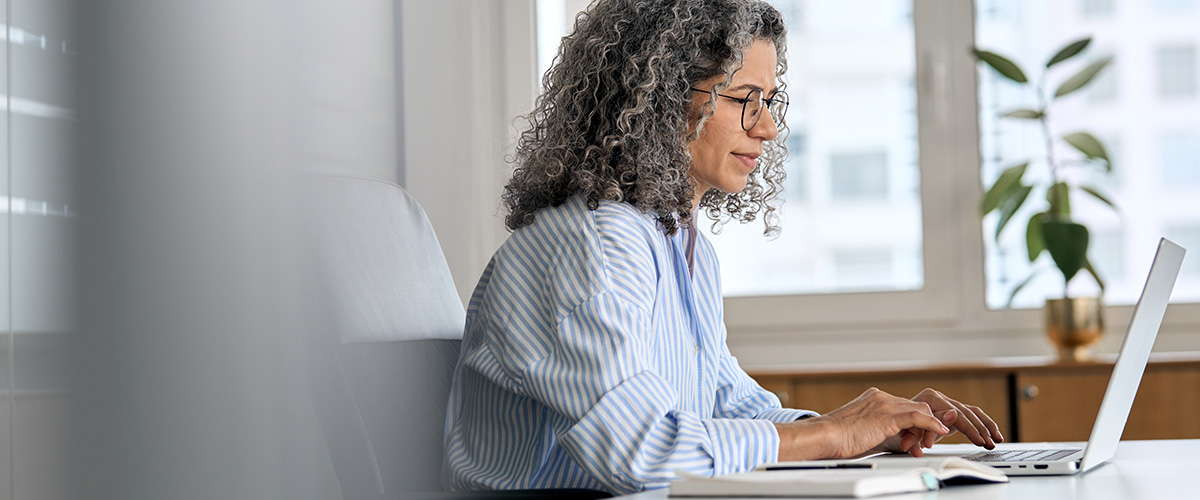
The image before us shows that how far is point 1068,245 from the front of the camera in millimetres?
2723

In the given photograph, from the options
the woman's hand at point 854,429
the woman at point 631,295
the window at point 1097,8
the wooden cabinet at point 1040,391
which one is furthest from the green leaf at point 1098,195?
the woman's hand at point 854,429

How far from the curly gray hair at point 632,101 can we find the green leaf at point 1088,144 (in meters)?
1.71

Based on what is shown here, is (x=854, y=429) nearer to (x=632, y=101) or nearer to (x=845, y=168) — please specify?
(x=632, y=101)

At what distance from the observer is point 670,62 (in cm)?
142

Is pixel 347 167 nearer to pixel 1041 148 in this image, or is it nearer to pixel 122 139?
pixel 122 139

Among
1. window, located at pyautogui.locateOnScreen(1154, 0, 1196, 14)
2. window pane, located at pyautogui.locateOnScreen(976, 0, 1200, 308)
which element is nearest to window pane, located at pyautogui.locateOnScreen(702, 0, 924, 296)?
window pane, located at pyautogui.locateOnScreen(976, 0, 1200, 308)

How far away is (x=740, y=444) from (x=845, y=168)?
2.20m

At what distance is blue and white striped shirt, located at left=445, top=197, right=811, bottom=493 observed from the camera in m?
1.08

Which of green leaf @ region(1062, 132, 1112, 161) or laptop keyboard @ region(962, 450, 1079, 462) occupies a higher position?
green leaf @ region(1062, 132, 1112, 161)

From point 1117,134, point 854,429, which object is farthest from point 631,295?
point 1117,134

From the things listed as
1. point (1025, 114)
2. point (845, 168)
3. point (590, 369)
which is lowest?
point (590, 369)

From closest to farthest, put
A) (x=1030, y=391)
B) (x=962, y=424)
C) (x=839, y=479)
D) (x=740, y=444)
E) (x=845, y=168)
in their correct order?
(x=839, y=479) < (x=740, y=444) < (x=962, y=424) < (x=1030, y=391) < (x=845, y=168)

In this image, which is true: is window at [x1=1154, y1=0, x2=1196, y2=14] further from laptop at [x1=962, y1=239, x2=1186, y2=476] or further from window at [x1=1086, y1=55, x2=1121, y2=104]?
laptop at [x1=962, y1=239, x2=1186, y2=476]

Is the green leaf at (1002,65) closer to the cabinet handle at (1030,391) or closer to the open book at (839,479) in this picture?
the cabinet handle at (1030,391)
